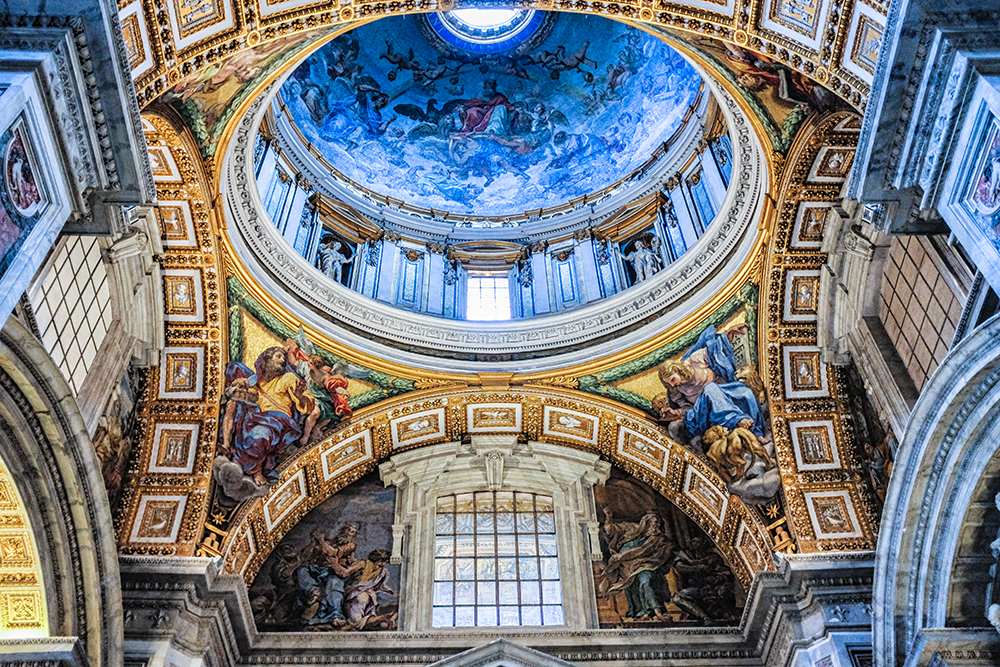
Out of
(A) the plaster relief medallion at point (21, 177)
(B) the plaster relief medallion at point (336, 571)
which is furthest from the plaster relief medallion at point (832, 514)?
(A) the plaster relief medallion at point (21, 177)

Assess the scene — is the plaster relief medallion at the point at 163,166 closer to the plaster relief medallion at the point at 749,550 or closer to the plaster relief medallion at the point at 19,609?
the plaster relief medallion at the point at 19,609

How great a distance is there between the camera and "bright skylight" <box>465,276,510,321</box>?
59.1 ft

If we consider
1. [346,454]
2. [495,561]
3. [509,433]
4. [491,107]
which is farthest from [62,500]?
[491,107]

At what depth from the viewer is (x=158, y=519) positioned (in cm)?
1338

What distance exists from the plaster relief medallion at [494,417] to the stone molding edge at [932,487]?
21.7ft

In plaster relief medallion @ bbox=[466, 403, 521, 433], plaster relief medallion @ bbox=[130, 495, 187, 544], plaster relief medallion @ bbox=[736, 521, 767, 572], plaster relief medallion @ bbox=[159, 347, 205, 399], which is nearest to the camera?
plaster relief medallion @ bbox=[130, 495, 187, 544]

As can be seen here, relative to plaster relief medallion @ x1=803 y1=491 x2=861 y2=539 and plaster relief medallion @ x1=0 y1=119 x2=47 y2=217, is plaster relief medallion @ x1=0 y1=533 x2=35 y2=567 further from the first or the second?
plaster relief medallion @ x1=803 y1=491 x2=861 y2=539

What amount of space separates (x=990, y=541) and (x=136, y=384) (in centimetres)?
1153

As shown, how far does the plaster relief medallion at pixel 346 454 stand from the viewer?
1538cm

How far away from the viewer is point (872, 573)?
12469 millimetres

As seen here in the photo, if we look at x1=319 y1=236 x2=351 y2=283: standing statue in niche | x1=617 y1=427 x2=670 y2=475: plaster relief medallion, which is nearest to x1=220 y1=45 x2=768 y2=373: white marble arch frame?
x1=319 y1=236 x2=351 y2=283: standing statue in niche

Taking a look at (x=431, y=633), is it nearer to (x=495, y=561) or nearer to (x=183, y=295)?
(x=495, y=561)

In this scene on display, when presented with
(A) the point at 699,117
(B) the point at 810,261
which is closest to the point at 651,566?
(B) the point at 810,261

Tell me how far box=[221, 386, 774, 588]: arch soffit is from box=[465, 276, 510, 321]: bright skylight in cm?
232
